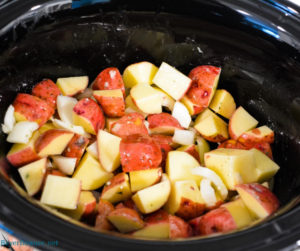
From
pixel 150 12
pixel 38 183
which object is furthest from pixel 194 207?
pixel 150 12

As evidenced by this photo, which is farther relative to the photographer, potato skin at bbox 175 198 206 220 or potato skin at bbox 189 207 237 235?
potato skin at bbox 175 198 206 220

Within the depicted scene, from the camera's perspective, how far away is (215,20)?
1442 millimetres

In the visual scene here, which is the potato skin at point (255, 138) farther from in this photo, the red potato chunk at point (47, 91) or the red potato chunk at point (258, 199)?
the red potato chunk at point (47, 91)

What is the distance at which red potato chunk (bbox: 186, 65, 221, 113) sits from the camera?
4.83 feet

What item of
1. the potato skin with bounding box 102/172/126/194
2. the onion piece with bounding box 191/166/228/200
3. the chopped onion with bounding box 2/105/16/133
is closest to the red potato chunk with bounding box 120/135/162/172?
the potato skin with bounding box 102/172/126/194

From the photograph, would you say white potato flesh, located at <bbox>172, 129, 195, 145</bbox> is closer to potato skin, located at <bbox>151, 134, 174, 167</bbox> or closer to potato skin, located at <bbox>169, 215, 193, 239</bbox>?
potato skin, located at <bbox>151, 134, 174, 167</bbox>

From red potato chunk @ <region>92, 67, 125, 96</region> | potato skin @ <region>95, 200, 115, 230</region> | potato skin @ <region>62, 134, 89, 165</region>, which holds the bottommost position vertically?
potato skin @ <region>95, 200, 115, 230</region>

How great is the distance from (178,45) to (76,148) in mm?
510

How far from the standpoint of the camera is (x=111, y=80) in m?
1.47

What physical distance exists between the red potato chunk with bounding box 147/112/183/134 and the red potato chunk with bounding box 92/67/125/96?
15 centimetres

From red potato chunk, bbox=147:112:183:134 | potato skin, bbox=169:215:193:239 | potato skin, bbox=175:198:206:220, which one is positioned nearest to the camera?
potato skin, bbox=169:215:193:239

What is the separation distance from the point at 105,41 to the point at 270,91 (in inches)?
22.8

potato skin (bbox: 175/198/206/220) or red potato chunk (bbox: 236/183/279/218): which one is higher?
red potato chunk (bbox: 236/183/279/218)

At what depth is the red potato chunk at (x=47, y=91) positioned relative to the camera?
55.7 inches
